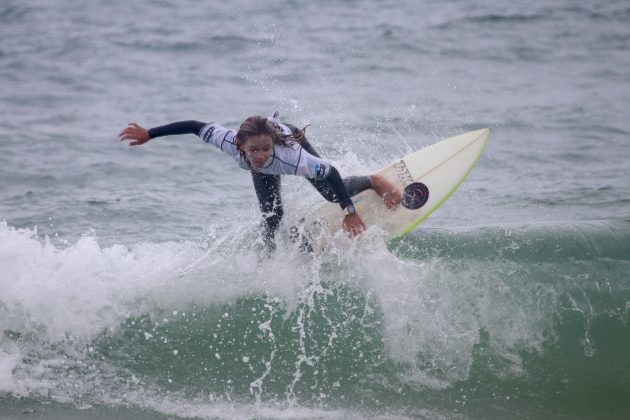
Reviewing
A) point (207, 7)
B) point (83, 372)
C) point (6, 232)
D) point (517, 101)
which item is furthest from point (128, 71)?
point (83, 372)

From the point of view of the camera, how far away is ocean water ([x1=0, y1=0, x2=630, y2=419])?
17.5 feet

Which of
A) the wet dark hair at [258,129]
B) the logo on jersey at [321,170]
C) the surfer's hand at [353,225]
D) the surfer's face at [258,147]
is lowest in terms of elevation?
the surfer's hand at [353,225]

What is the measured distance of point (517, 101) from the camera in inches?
482

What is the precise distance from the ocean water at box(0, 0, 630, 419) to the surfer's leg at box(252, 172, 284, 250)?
0.16 meters

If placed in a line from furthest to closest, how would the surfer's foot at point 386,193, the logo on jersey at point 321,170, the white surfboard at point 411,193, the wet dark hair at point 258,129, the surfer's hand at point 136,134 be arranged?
1. the surfer's foot at point 386,193
2. the white surfboard at point 411,193
3. the logo on jersey at point 321,170
4. the surfer's hand at point 136,134
5. the wet dark hair at point 258,129

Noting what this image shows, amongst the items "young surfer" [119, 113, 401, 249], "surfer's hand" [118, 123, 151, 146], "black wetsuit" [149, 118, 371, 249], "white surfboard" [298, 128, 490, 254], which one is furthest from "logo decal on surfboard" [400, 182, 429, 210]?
"surfer's hand" [118, 123, 151, 146]

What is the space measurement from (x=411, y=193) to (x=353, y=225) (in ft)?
2.95

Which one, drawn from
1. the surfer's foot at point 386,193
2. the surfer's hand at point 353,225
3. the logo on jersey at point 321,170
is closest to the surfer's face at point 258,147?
the logo on jersey at point 321,170

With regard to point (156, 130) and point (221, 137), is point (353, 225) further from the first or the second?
point (156, 130)

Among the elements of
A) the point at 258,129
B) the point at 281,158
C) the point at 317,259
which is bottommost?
the point at 317,259

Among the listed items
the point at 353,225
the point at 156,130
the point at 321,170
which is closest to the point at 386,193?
the point at 353,225

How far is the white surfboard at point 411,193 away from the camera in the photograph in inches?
239

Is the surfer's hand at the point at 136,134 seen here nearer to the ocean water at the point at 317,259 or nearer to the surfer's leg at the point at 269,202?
the surfer's leg at the point at 269,202

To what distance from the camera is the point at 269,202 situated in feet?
18.6
